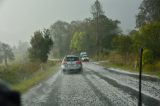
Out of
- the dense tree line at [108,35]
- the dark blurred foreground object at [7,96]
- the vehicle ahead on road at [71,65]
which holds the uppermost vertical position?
the dense tree line at [108,35]

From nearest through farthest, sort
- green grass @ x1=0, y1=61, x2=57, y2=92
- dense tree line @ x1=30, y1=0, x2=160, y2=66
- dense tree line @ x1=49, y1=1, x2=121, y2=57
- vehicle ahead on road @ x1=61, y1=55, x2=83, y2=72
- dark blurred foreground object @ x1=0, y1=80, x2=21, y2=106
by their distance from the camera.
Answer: dark blurred foreground object @ x1=0, y1=80, x2=21, y2=106 → green grass @ x1=0, y1=61, x2=57, y2=92 → vehicle ahead on road @ x1=61, y1=55, x2=83, y2=72 → dense tree line @ x1=30, y1=0, x2=160, y2=66 → dense tree line @ x1=49, y1=1, x2=121, y2=57

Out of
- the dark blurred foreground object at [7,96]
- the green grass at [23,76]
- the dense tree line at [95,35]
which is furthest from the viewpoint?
the dense tree line at [95,35]

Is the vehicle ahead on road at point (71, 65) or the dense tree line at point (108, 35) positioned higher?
the dense tree line at point (108, 35)

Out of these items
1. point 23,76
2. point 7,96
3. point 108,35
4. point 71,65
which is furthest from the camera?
point 108,35

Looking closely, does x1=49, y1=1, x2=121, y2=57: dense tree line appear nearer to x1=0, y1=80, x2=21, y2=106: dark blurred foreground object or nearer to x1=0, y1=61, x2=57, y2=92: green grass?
x1=0, y1=61, x2=57, y2=92: green grass

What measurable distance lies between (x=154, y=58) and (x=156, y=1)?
41.8 m

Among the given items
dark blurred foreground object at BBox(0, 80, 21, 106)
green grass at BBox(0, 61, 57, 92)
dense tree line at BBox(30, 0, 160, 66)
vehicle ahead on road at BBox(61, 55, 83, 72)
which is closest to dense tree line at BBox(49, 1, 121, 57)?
dense tree line at BBox(30, 0, 160, 66)

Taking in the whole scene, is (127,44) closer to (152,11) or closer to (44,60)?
(44,60)

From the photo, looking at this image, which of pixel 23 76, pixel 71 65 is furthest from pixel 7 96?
Answer: pixel 71 65

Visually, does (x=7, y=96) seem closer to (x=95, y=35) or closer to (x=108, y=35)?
(x=108, y=35)

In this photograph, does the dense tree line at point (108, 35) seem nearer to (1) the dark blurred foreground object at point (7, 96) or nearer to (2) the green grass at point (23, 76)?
(2) the green grass at point (23, 76)

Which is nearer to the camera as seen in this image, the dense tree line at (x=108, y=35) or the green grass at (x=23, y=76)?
→ the green grass at (x=23, y=76)

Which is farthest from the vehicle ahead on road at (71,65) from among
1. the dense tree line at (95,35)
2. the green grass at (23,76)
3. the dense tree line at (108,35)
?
the dense tree line at (95,35)

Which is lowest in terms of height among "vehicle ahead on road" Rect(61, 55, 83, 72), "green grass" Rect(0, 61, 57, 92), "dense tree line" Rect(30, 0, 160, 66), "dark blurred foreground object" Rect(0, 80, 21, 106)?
"green grass" Rect(0, 61, 57, 92)
